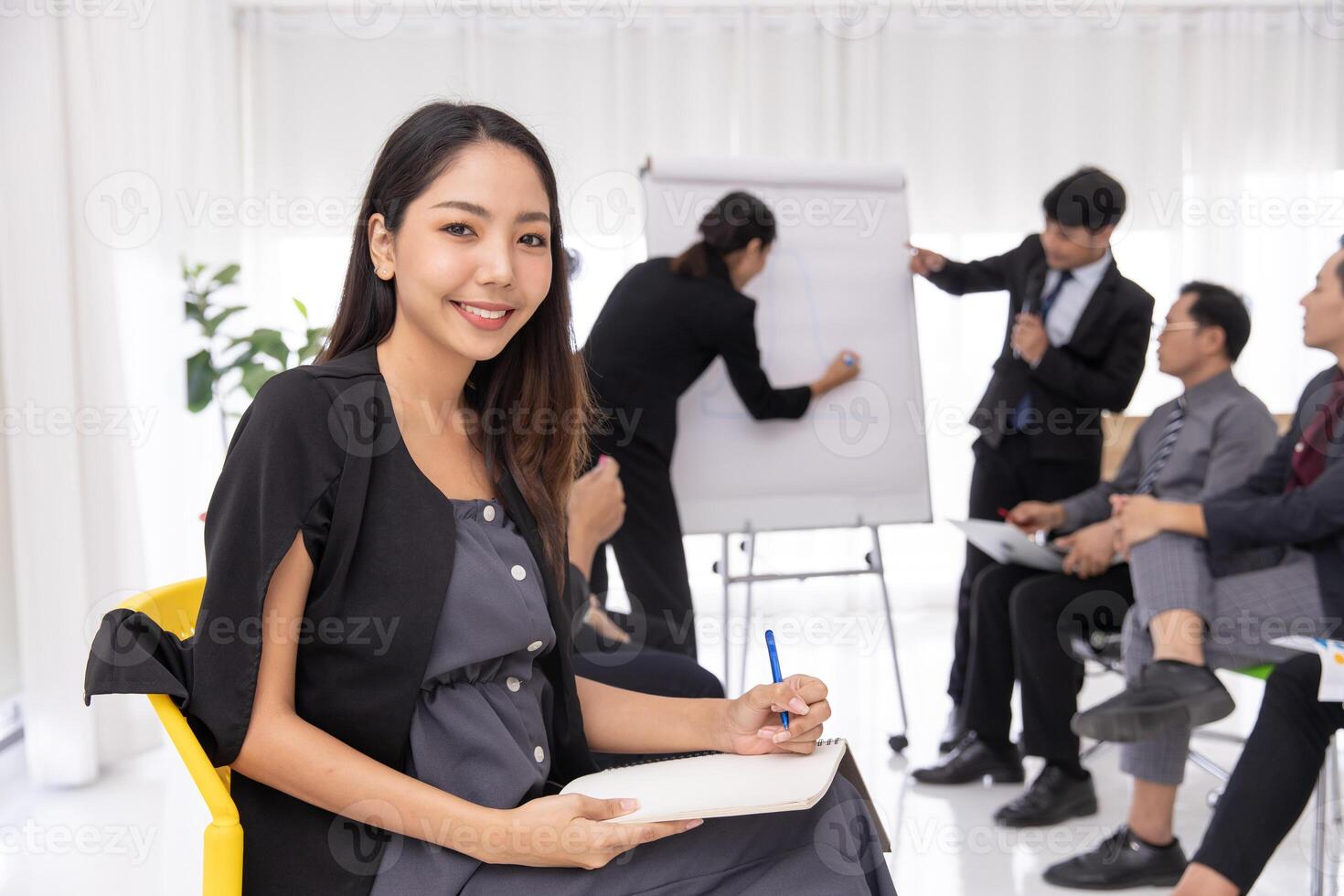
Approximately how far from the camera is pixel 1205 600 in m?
2.22

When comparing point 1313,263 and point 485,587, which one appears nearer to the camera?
point 485,587

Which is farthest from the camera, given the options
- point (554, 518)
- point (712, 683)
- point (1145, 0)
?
point (1145, 0)

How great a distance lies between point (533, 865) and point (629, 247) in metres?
4.43

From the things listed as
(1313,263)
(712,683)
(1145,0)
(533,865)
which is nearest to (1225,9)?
(1145,0)

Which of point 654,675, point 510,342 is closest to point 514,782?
point 510,342

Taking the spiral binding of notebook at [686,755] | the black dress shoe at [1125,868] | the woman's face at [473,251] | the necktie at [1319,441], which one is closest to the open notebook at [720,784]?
the spiral binding of notebook at [686,755]

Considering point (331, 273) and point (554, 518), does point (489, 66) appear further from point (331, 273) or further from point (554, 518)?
point (554, 518)

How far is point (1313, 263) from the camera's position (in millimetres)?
5227

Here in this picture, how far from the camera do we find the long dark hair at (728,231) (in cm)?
282

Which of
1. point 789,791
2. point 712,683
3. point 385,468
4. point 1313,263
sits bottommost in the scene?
point 712,683

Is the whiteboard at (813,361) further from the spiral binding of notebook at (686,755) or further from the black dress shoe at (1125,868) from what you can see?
the spiral binding of notebook at (686,755)

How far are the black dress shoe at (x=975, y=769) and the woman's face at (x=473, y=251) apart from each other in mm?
2205

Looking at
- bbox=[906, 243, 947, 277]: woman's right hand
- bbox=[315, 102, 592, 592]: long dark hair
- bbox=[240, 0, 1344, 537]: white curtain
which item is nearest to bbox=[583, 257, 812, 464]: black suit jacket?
bbox=[906, 243, 947, 277]: woman's right hand

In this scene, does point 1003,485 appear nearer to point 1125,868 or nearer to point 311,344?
point 1125,868
